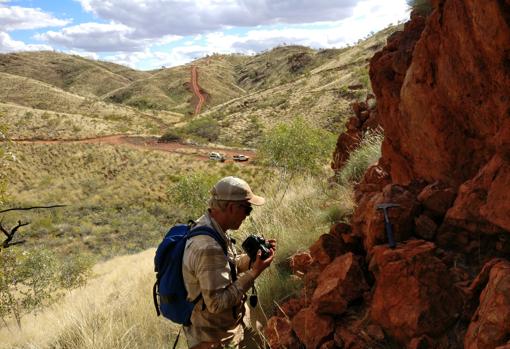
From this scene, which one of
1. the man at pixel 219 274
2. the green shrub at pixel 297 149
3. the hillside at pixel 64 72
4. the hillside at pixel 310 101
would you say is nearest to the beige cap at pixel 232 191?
the man at pixel 219 274

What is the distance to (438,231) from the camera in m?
3.05

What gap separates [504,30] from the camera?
2.66m

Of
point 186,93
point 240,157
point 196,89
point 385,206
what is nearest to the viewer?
point 385,206

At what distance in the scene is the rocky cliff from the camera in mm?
2561

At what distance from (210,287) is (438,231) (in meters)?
1.50

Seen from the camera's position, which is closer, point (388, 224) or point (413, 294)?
point (413, 294)

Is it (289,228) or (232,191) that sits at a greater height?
(232,191)

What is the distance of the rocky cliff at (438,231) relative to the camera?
2.56m

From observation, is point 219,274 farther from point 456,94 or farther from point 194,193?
point 194,193

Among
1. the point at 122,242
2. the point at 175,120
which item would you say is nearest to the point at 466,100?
the point at 122,242

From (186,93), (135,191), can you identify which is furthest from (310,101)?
(186,93)

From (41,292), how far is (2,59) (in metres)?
133

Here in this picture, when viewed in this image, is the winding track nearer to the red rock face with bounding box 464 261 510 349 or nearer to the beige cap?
the beige cap

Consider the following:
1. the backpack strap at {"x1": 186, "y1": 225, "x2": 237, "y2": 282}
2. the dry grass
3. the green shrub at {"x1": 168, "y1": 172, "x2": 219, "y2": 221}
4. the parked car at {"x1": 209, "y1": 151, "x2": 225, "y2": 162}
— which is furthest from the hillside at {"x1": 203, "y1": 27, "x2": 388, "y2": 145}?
the backpack strap at {"x1": 186, "y1": 225, "x2": 237, "y2": 282}
